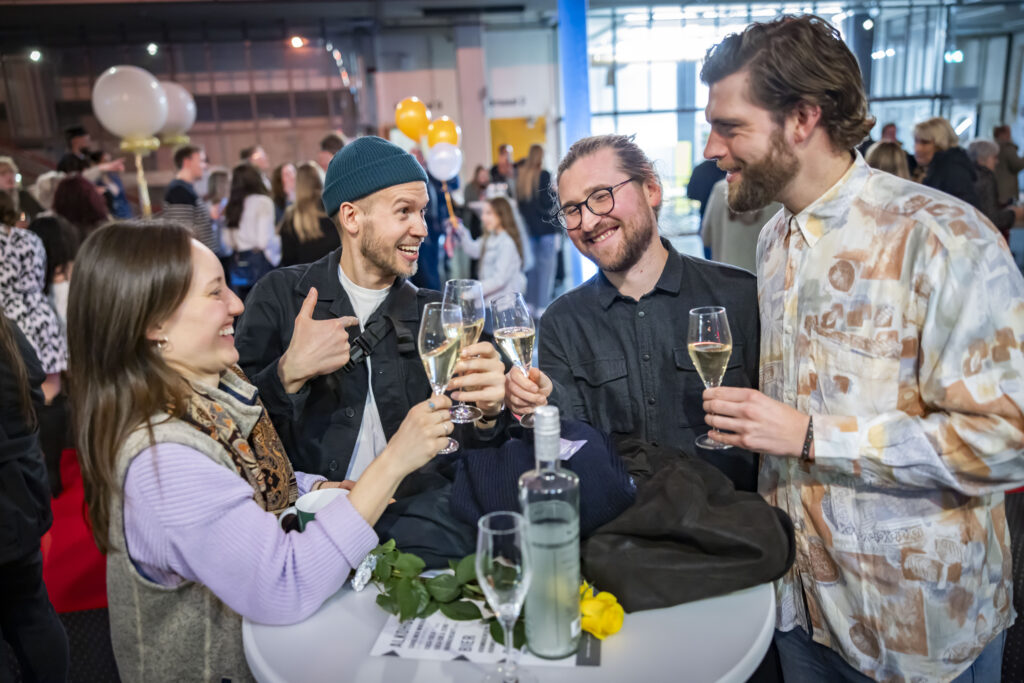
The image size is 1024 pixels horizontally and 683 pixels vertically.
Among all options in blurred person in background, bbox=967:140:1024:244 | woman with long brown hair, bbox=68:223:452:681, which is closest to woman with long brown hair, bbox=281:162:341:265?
woman with long brown hair, bbox=68:223:452:681

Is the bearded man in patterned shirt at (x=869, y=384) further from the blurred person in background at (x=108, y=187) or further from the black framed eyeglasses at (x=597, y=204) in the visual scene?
the blurred person in background at (x=108, y=187)

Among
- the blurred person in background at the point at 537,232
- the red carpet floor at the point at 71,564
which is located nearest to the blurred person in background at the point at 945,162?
the blurred person in background at the point at 537,232

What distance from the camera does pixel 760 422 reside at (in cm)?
132

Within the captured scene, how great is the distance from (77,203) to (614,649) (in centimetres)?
569

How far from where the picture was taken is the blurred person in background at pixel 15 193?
4.48 metres

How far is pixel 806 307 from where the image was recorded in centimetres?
146

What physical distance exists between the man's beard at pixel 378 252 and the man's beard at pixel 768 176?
1.03 meters

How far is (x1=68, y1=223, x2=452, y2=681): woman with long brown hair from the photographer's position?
3.84 feet

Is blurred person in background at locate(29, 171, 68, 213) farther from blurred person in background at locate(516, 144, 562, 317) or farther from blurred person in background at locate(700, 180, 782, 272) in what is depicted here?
blurred person in background at locate(700, 180, 782, 272)

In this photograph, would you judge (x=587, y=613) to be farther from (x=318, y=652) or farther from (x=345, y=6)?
(x=345, y=6)

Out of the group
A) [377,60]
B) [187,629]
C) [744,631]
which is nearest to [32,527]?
[187,629]

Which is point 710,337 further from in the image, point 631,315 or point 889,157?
point 889,157

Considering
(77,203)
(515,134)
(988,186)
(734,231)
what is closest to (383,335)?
(734,231)

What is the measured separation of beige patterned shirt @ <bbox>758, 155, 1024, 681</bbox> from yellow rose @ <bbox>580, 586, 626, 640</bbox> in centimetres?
51
